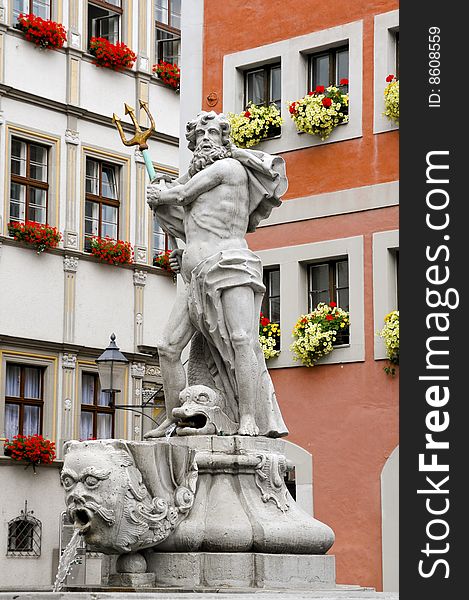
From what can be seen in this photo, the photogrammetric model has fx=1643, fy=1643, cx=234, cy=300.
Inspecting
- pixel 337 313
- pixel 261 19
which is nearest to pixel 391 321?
pixel 337 313

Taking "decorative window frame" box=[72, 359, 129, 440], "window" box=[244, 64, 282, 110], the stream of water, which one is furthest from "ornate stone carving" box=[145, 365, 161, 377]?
the stream of water

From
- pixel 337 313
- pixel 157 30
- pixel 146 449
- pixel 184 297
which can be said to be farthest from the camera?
pixel 157 30

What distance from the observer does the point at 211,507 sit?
9.16m

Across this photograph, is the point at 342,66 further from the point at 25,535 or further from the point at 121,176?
the point at 25,535

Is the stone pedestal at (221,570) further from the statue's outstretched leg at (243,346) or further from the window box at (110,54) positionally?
the window box at (110,54)

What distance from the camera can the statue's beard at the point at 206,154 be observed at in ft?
32.8

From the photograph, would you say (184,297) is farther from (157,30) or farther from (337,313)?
(157,30)

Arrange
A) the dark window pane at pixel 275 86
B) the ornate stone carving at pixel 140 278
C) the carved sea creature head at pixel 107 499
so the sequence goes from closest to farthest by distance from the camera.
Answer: the carved sea creature head at pixel 107 499 < the dark window pane at pixel 275 86 < the ornate stone carving at pixel 140 278

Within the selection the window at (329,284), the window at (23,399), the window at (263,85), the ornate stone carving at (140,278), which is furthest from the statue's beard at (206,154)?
the ornate stone carving at (140,278)

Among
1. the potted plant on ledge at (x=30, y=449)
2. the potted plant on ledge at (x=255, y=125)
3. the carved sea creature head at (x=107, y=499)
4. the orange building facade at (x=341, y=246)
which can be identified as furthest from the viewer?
the potted plant on ledge at (x=30, y=449)

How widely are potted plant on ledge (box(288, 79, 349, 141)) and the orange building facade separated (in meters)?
0.13

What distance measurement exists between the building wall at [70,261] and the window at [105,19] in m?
0.23

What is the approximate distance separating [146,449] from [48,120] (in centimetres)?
1956

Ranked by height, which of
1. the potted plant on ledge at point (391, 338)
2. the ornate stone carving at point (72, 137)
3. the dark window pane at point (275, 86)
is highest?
the ornate stone carving at point (72, 137)
